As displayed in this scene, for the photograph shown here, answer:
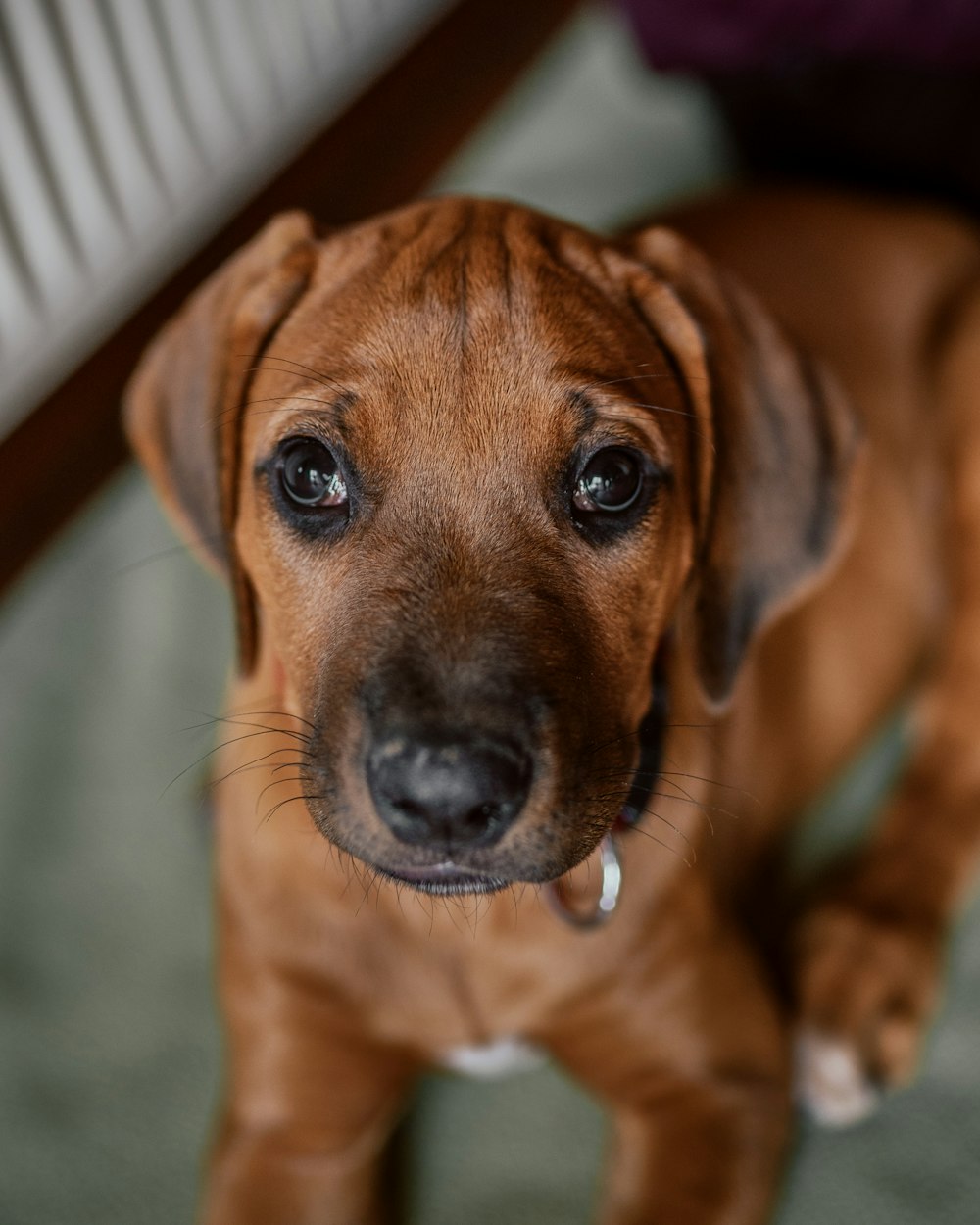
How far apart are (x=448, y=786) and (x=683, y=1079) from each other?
3.45 feet

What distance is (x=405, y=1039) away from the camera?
7.55 feet

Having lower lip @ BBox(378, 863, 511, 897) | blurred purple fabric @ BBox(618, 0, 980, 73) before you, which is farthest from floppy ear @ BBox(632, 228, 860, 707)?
blurred purple fabric @ BBox(618, 0, 980, 73)

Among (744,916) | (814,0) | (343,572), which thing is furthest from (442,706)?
(814,0)

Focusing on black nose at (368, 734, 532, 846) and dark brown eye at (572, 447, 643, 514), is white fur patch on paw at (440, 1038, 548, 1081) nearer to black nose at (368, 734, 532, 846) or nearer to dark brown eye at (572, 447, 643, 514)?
black nose at (368, 734, 532, 846)

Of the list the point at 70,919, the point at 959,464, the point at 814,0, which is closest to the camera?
the point at 70,919

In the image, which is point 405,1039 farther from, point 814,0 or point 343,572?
point 814,0

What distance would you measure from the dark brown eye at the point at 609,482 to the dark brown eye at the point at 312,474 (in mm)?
351

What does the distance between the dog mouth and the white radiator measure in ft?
7.48

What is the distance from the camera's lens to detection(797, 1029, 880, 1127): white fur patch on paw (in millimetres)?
2566

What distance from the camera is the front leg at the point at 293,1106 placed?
2266 millimetres

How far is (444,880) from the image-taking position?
1821mm

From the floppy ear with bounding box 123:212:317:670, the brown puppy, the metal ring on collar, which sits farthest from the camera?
the metal ring on collar

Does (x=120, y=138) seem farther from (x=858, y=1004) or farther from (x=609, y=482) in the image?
(x=858, y=1004)

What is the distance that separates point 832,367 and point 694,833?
48.5 inches
